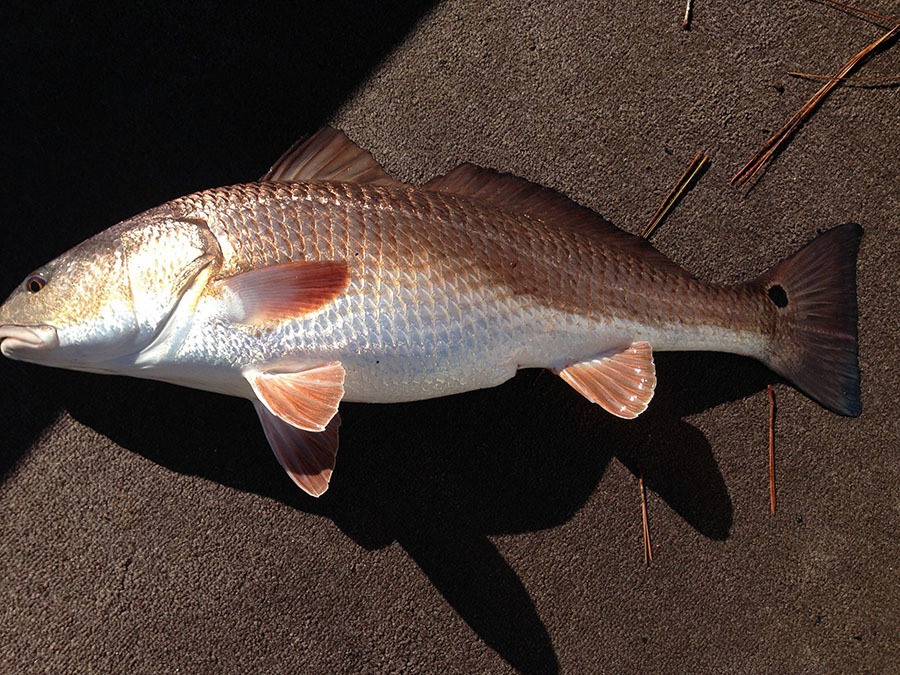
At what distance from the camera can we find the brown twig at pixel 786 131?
5.60ft

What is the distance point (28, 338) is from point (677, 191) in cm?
172

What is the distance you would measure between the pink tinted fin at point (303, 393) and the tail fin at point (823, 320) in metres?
1.17

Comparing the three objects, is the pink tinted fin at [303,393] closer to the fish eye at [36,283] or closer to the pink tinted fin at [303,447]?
the pink tinted fin at [303,447]

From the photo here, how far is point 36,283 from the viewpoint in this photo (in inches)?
52.9

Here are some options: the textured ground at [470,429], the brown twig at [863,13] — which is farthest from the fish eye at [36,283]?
the brown twig at [863,13]

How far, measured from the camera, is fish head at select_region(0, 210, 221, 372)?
1298 mm

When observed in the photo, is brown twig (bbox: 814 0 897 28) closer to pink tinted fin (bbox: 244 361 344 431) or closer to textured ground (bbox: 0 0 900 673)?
textured ground (bbox: 0 0 900 673)

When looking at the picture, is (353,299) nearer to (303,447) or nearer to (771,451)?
(303,447)

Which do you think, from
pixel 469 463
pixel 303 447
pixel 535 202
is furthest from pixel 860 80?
pixel 303 447

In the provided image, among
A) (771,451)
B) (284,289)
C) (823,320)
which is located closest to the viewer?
(284,289)

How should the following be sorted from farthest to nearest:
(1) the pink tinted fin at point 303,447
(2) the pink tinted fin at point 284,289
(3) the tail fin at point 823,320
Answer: (3) the tail fin at point 823,320 → (1) the pink tinted fin at point 303,447 → (2) the pink tinted fin at point 284,289

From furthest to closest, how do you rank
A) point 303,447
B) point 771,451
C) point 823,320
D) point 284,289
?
point 771,451, point 823,320, point 303,447, point 284,289

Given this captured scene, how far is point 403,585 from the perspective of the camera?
64.1 inches

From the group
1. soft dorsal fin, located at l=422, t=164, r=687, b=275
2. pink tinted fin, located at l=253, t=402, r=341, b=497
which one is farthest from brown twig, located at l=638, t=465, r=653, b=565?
pink tinted fin, located at l=253, t=402, r=341, b=497
